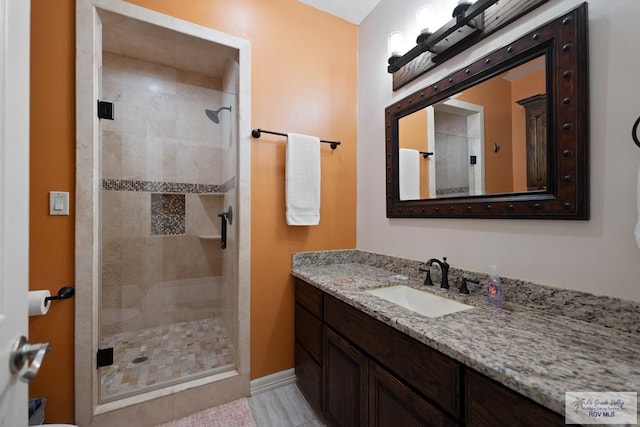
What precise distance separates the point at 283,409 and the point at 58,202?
164cm

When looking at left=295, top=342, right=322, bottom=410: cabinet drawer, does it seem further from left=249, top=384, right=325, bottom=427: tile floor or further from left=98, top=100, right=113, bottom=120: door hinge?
left=98, top=100, right=113, bottom=120: door hinge

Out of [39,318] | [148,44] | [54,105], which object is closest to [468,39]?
[148,44]

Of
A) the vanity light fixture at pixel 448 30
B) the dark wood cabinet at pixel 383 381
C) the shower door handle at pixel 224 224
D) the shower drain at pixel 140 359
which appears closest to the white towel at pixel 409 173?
the vanity light fixture at pixel 448 30

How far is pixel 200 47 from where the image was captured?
1686mm

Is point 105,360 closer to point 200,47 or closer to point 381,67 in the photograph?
point 200,47

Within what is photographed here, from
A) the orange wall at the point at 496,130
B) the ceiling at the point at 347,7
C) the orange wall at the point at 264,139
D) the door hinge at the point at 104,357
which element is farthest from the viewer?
the ceiling at the point at 347,7

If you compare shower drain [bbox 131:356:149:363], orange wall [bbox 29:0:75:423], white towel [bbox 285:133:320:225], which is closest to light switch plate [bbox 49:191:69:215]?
orange wall [bbox 29:0:75:423]

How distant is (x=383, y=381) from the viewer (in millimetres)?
980

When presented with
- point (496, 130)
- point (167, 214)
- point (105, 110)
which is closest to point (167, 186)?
point (167, 214)

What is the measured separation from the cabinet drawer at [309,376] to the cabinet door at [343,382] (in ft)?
0.28

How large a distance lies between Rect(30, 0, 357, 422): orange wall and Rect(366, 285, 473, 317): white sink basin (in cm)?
65

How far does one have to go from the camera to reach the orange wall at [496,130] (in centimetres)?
114

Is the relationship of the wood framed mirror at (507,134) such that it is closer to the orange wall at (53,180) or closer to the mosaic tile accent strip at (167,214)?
the mosaic tile accent strip at (167,214)

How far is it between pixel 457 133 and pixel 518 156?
346 mm
